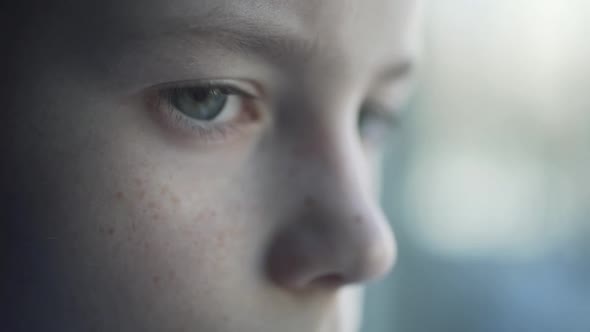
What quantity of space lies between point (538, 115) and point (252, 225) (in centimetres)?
80

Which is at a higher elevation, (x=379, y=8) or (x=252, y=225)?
→ (x=379, y=8)

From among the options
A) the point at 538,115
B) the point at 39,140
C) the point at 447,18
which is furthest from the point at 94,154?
the point at 538,115

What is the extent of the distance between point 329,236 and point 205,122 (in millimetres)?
119

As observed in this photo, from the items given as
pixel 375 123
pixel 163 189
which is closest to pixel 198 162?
pixel 163 189

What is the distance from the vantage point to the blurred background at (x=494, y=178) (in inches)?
43.6

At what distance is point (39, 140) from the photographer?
0.44 meters

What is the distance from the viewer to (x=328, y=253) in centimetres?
49

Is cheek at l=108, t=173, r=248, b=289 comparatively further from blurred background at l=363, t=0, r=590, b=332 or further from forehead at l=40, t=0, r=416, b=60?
blurred background at l=363, t=0, r=590, b=332

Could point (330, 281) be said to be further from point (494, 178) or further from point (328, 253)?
point (494, 178)

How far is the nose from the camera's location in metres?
0.48

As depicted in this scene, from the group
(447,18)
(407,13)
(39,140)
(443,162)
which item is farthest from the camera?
(443,162)

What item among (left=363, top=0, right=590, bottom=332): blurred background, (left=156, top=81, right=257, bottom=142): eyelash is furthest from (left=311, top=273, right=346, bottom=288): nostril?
(left=363, top=0, right=590, bottom=332): blurred background

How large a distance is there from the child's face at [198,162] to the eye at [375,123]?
13 cm

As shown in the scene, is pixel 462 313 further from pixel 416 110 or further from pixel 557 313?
pixel 416 110
